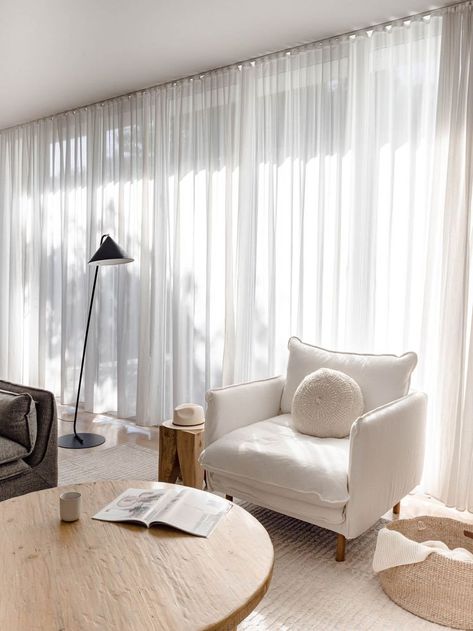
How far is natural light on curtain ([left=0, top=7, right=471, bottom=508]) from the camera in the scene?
3273 mm

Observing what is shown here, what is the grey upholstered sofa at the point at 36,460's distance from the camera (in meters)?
2.62

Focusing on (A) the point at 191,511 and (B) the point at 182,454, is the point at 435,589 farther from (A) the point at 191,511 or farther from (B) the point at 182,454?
(B) the point at 182,454

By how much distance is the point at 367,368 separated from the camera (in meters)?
3.00

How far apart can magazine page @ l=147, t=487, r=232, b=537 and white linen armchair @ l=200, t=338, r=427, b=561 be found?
53 centimetres

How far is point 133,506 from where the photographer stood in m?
1.97

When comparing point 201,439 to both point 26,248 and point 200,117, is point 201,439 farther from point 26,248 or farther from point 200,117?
point 26,248

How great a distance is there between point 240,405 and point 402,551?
1.11 m

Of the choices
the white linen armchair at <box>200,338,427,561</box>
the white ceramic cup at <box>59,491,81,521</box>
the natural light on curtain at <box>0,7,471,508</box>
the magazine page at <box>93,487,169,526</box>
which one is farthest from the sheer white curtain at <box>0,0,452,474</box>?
the white ceramic cup at <box>59,491,81,521</box>

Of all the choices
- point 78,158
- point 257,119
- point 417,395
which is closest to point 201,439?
point 417,395

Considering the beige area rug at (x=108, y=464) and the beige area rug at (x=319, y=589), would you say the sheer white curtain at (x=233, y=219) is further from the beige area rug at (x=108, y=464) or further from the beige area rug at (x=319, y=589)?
the beige area rug at (x=319, y=589)

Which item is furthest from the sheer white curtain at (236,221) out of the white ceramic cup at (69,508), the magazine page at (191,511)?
the white ceramic cup at (69,508)

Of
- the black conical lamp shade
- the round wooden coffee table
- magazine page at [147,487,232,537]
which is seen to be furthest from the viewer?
the black conical lamp shade

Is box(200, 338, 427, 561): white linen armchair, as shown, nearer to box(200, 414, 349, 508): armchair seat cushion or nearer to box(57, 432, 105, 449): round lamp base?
box(200, 414, 349, 508): armchair seat cushion

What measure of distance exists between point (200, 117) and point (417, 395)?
2520mm
